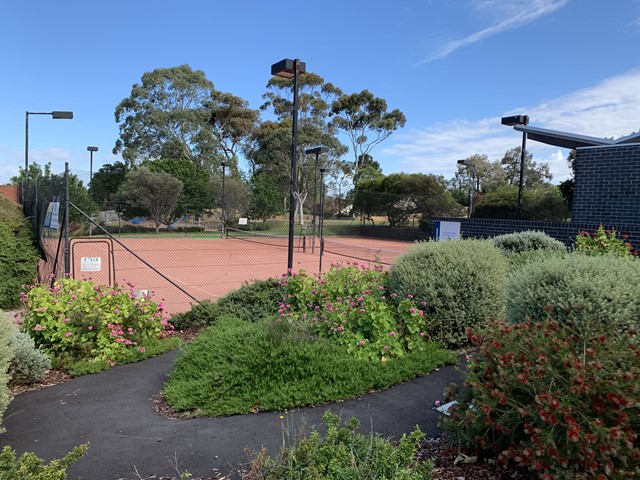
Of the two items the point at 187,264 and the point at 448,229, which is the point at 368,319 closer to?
the point at 448,229

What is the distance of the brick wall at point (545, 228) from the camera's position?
9039mm

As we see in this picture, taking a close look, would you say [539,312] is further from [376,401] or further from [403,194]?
[403,194]

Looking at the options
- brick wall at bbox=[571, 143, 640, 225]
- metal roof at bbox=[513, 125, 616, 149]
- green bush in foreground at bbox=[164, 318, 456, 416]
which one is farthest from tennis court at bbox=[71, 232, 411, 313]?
metal roof at bbox=[513, 125, 616, 149]

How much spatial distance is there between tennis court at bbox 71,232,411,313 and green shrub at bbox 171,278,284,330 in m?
0.34

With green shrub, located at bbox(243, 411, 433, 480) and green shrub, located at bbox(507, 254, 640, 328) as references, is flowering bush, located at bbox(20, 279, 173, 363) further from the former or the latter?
green shrub, located at bbox(507, 254, 640, 328)

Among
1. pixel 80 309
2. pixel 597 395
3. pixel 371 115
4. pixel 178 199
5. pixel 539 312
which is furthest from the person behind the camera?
pixel 371 115

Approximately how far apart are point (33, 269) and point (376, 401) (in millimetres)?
8050

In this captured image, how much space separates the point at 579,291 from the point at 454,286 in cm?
174

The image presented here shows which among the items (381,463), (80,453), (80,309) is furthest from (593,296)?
(80,309)

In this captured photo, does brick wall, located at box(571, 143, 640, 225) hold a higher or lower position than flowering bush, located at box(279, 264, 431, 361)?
higher

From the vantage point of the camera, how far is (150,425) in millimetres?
3664

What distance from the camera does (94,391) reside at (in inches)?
176

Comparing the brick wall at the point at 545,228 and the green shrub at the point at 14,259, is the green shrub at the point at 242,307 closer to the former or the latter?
the green shrub at the point at 14,259

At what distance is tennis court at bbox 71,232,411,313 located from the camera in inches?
375
